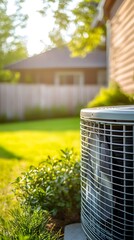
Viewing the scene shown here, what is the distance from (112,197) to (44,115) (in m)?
14.2

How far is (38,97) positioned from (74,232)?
13.7 metres

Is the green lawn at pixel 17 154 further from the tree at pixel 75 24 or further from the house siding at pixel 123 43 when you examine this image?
the tree at pixel 75 24

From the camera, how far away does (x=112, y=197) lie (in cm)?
172

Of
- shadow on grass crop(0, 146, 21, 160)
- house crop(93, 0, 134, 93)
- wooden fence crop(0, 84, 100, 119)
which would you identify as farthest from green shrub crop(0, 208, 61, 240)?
wooden fence crop(0, 84, 100, 119)

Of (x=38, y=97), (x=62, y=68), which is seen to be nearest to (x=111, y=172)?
(x=38, y=97)

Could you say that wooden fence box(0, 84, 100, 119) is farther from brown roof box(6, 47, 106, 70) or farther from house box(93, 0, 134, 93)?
house box(93, 0, 134, 93)

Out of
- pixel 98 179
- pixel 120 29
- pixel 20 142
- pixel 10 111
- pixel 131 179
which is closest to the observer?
pixel 131 179

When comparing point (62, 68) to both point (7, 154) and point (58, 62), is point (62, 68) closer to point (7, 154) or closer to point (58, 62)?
point (58, 62)

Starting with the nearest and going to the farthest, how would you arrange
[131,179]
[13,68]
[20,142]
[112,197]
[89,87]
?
1. [131,179]
2. [112,197]
3. [20,142]
4. [89,87]
5. [13,68]

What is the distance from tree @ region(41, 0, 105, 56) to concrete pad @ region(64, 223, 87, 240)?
276 centimetres

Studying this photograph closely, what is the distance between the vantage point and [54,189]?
2.67 metres

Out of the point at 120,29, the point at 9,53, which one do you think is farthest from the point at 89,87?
the point at 120,29

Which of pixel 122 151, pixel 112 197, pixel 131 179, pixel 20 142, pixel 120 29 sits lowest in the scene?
pixel 20 142

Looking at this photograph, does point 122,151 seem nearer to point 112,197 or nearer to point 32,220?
point 112,197
